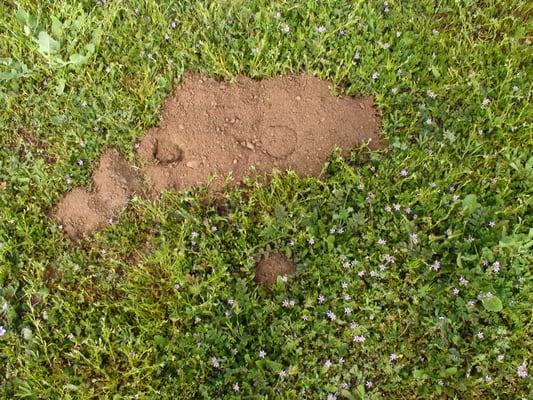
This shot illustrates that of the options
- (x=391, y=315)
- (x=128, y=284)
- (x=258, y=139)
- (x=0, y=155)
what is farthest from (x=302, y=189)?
(x=0, y=155)

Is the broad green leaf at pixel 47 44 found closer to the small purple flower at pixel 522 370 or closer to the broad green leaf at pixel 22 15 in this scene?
the broad green leaf at pixel 22 15

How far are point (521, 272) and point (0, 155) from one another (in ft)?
11.9

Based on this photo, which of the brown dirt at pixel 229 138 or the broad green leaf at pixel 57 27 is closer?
the brown dirt at pixel 229 138

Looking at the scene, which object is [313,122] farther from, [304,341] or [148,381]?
[148,381]

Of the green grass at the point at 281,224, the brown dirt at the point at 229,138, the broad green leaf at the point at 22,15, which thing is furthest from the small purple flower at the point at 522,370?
the broad green leaf at the point at 22,15

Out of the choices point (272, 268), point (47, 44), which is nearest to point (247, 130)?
point (272, 268)

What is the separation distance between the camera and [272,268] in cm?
343

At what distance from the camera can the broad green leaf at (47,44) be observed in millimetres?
3928

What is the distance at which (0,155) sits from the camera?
378 cm

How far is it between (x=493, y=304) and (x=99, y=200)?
264cm

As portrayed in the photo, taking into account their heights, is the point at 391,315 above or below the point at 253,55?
below

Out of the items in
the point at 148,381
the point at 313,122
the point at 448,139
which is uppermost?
the point at 448,139

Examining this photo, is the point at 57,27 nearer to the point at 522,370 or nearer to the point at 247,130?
the point at 247,130

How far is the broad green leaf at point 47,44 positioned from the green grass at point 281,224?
1 centimetres
